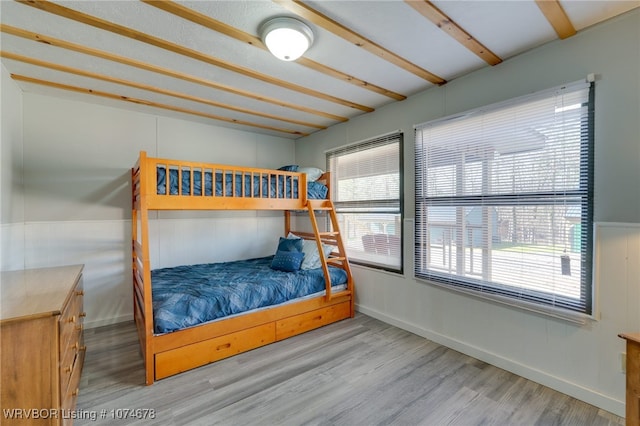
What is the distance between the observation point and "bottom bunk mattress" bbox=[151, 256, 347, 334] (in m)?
2.20

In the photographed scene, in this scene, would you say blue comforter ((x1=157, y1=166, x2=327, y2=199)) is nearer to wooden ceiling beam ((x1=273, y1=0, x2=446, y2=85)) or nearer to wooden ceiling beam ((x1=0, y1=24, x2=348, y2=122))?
wooden ceiling beam ((x1=0, y1=24, x2=348, y2=122))

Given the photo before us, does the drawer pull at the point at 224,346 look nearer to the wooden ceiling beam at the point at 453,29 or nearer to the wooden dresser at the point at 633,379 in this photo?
the wooden dresser at the point at 633,379

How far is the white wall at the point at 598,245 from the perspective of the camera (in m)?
1.67

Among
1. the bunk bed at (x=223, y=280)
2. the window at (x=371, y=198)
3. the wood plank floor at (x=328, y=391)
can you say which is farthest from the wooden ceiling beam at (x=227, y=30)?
the wood plank floor at (x=328, y=391)

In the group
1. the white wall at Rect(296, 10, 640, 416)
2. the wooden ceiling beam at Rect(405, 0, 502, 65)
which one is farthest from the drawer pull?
the wooden ceiling beam at Rect(405, 0, 502, 65)

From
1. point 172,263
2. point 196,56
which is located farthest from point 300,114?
point 172,263

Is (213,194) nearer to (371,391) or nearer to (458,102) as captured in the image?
(371,391)

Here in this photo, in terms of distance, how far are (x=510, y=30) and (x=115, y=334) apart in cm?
431

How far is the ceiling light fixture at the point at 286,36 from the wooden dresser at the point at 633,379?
231 cm

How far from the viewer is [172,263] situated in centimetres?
347

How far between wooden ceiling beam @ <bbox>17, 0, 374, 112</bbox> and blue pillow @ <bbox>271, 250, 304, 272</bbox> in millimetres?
1797

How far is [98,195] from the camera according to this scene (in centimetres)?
305

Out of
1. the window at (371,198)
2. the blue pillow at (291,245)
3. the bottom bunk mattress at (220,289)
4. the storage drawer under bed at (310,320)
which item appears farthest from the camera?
the blue pillow at (291,245)

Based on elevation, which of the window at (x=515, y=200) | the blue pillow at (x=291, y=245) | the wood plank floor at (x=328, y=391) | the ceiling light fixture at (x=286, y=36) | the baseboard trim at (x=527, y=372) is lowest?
the wood plank floor at (x=328, y=391)
